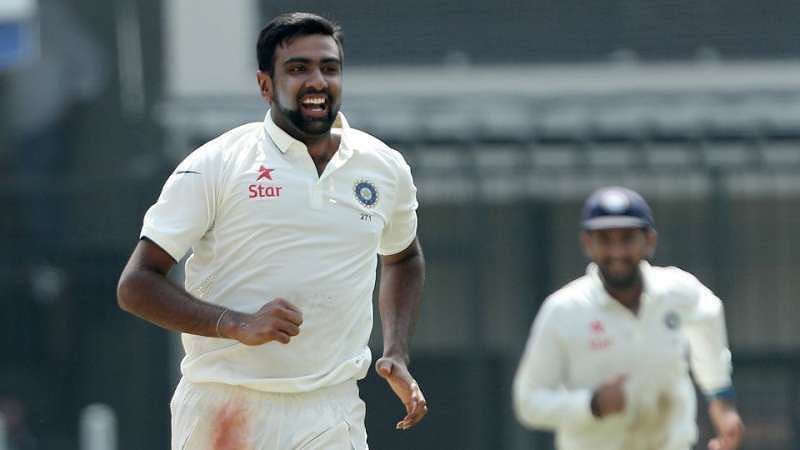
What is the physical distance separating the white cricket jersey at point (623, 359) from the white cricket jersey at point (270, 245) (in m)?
2.32

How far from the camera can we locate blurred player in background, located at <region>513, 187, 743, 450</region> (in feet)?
26.9

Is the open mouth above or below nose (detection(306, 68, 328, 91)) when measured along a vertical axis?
below

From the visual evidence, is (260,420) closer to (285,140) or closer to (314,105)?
(285,140)

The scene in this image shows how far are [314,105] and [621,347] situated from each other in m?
2.59

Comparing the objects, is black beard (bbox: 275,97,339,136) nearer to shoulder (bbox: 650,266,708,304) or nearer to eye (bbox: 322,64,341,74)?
eye (bbox: 322,64,341,74)

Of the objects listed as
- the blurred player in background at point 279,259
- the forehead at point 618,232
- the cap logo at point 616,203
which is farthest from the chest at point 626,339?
the blurred player in background at point 279,259

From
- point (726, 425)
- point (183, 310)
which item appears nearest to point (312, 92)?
point (183, 310)

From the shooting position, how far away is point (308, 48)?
19.7 ft

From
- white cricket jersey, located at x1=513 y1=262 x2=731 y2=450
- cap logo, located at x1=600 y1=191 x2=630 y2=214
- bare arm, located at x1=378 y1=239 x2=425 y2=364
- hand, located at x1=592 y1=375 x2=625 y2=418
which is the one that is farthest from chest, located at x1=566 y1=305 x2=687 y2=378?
bare arm, located at x1=378 y1=239 x2=425 y2=364

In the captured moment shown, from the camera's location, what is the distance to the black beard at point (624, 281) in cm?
827

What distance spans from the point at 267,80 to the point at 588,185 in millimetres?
9687

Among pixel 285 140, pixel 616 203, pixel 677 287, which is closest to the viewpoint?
pixel 285 140

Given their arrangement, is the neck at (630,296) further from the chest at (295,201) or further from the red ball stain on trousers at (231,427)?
the red ball stain on trousers at (231,427)

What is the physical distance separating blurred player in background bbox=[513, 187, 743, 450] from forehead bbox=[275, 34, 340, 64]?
2.56m
